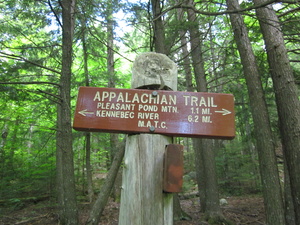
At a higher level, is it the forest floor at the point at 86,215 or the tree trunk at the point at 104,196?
the tree trunk at the point at 104,196

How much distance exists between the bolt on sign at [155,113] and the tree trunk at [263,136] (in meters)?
3.94

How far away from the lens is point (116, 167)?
11.8ft

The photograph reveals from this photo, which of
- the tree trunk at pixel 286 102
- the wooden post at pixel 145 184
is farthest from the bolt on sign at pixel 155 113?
the tree trunk at pixel 286 102

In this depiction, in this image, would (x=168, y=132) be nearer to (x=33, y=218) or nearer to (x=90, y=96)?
(x=90, y=96)

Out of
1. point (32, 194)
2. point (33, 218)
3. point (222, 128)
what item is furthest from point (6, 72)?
point (222, 128)

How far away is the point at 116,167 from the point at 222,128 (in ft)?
8.01

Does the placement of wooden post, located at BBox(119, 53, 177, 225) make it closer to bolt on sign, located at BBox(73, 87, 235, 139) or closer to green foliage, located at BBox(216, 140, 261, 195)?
bolt on sign, located at BBox(73, 87, 235, 139)

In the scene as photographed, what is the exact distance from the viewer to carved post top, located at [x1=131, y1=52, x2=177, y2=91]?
5.71 ft

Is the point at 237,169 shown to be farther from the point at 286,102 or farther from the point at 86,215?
the point at 86,215

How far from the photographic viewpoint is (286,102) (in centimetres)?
488

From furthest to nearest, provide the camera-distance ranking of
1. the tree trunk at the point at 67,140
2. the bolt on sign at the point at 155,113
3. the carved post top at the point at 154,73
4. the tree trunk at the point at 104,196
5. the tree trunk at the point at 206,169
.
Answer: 1. the tree trunk at the point at 206,169
2. the tree trunk at the point at 67,140
3. the tree trunk at the point at 104,196
4. the carved post top at the point at 154,73
5. the bolt on sign at the point at 155,113

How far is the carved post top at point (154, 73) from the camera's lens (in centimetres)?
174

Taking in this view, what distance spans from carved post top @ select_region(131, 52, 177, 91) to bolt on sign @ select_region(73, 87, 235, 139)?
13cm

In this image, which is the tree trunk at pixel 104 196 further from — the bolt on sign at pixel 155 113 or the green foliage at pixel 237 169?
the green foliage at pixel 237 169
